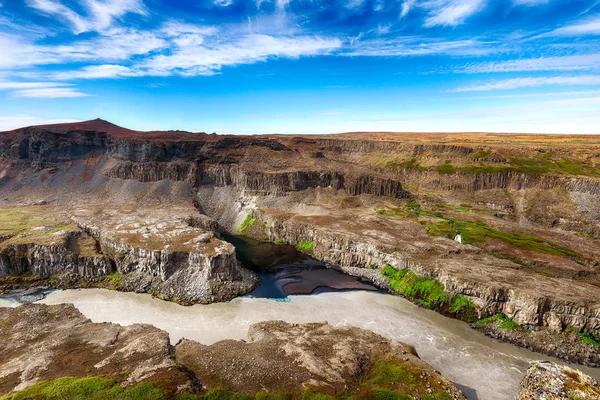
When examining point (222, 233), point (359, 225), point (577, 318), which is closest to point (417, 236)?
point (359, 225)

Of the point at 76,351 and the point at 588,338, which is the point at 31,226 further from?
the point at 588,338

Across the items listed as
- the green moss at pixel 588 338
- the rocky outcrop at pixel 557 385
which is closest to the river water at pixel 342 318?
the green moss at pixel 588 338

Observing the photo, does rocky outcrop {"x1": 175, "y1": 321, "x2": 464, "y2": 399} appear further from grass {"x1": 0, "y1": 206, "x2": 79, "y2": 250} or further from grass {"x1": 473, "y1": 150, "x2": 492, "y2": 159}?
grass {"x1": 473, "y1": 150, "x2": 492, "y2": 159}

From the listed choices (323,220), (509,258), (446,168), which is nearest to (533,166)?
(446,168)

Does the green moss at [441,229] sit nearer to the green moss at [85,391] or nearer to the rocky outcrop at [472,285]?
the rocky outcrop at [472,285]

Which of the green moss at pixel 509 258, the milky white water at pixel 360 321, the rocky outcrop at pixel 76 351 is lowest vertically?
the milky white water at pixel 360 321

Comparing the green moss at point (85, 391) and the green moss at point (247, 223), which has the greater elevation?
the green moss at point (85, 391)

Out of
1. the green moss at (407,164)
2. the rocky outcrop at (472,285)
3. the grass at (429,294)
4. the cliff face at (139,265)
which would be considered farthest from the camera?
the green moss at (407,164)
